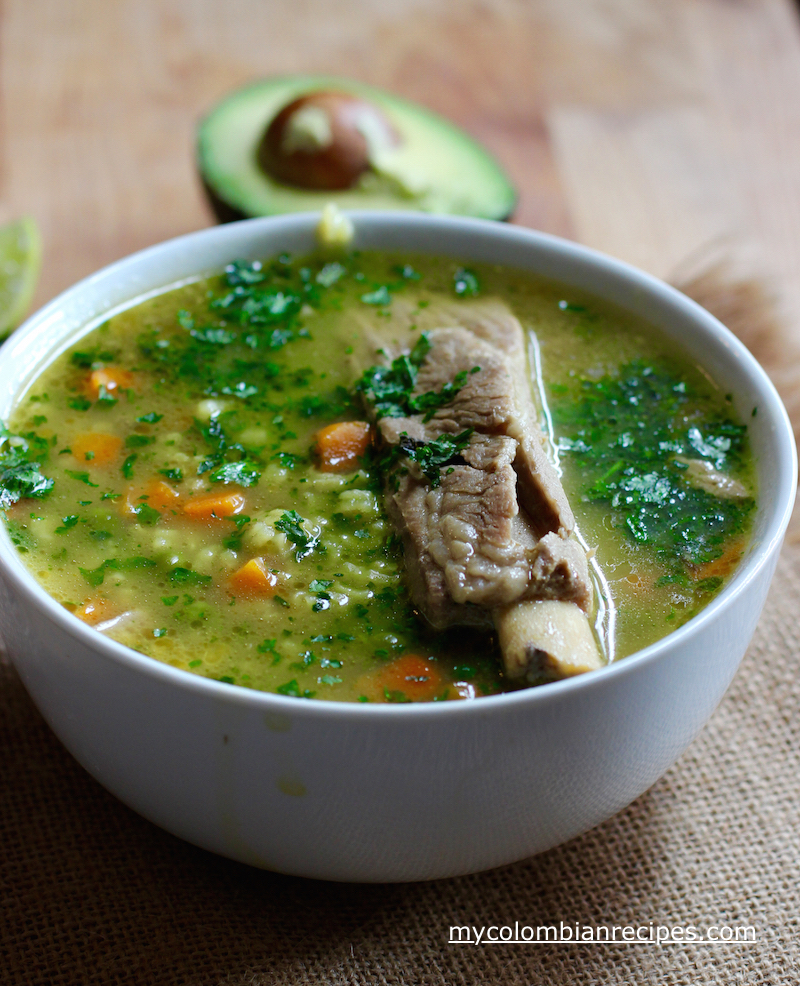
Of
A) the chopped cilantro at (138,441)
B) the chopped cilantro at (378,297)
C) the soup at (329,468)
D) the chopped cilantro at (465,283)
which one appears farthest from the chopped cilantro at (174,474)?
the chopped cilantro at (465,283)

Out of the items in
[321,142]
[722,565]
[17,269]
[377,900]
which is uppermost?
[321,142]

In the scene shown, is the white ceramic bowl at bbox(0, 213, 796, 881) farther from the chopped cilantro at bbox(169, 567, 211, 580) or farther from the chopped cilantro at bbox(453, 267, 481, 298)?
the chopped cilantro at bbox(453, 267, 481, 298)

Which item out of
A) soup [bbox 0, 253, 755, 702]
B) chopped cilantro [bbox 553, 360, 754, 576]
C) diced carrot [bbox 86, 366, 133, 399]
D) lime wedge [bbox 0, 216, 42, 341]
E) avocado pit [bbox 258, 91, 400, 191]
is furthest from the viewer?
avocado pit [bbox 258, 91, 400, 191]

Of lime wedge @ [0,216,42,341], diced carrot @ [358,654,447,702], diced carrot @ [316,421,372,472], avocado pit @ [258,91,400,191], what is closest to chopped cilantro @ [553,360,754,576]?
diced carrot @ [316,421,372,472]

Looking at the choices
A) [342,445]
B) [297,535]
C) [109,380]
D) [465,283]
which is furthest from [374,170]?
[297,535]

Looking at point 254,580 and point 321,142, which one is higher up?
point 321,142

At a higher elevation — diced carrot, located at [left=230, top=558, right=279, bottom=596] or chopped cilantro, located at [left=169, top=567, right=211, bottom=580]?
diced carrot, located at [left=230, top=558, right=279, bottom=596]

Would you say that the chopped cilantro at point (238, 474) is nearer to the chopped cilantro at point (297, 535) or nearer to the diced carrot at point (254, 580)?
the chopped cilantro at point (297, 535)

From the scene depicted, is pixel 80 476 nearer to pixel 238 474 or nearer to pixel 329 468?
pixel 238 474
